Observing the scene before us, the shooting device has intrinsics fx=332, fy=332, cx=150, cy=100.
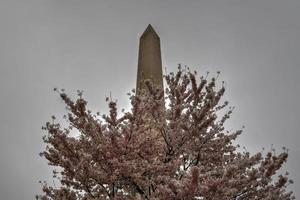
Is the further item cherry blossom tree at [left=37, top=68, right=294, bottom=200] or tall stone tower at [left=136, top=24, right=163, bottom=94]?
tall stone tower at [left=136, top=24, right=163, bottom=94]

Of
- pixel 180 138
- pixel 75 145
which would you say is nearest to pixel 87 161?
pixel 75 145

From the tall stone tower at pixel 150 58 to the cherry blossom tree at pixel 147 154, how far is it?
16.3 feet

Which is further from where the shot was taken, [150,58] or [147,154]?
[150,58]

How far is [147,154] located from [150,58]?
6.63 m

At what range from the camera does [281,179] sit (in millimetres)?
5852

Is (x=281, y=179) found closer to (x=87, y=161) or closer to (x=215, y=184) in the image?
(x=215, y=184)

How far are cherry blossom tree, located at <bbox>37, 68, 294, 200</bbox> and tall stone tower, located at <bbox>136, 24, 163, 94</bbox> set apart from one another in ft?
16.3

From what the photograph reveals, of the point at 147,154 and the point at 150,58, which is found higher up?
the point at 150,58

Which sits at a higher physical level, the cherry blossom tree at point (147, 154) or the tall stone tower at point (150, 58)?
the tall stone tower at point (150, 58)

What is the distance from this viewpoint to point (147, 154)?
630cm

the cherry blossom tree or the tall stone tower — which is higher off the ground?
the tall stone tower

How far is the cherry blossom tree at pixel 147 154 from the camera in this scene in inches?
225

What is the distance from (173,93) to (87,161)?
8.24 ft

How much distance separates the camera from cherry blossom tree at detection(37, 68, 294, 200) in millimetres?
5719
